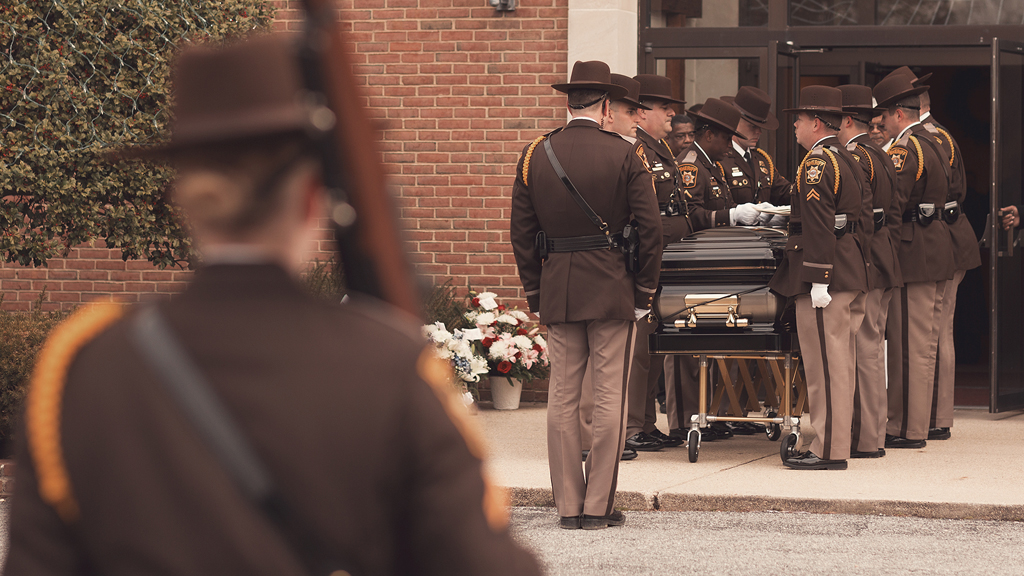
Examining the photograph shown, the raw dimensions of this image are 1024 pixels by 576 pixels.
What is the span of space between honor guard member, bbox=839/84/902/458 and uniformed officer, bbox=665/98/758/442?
918mm

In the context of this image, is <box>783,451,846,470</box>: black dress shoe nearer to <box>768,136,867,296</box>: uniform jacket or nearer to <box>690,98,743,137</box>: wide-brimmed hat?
<box>768,136,867,296</box>: uniform jacket

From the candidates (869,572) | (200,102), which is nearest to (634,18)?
(869,572)

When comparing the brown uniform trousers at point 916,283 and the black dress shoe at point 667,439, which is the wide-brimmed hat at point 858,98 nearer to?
the brown uniform trousers at point 916,283

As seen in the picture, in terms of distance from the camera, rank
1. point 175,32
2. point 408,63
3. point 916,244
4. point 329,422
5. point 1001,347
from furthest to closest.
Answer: point 408,63, point 1001,347, point 916,244, point 175,32, point 329,422

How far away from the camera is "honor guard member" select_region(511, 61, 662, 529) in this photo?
20.1ft

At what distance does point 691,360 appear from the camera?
8.95 meters

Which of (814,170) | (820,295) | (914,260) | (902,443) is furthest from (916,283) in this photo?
(814,170)

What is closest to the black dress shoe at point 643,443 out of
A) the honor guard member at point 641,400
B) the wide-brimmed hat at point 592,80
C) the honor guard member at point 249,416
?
the honor guard member at point 641,400

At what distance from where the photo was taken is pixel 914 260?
8531 mm

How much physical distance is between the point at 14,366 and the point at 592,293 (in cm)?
341

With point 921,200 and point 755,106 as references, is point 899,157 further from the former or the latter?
point 755,106

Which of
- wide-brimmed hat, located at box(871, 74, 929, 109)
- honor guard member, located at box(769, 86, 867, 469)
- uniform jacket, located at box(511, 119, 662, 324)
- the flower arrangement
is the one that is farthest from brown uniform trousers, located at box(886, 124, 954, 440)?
uniform jacket, located at box(511, 119, 662, 324)

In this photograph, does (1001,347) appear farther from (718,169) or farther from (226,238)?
(226,238)

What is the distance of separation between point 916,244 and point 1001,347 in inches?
69.2
